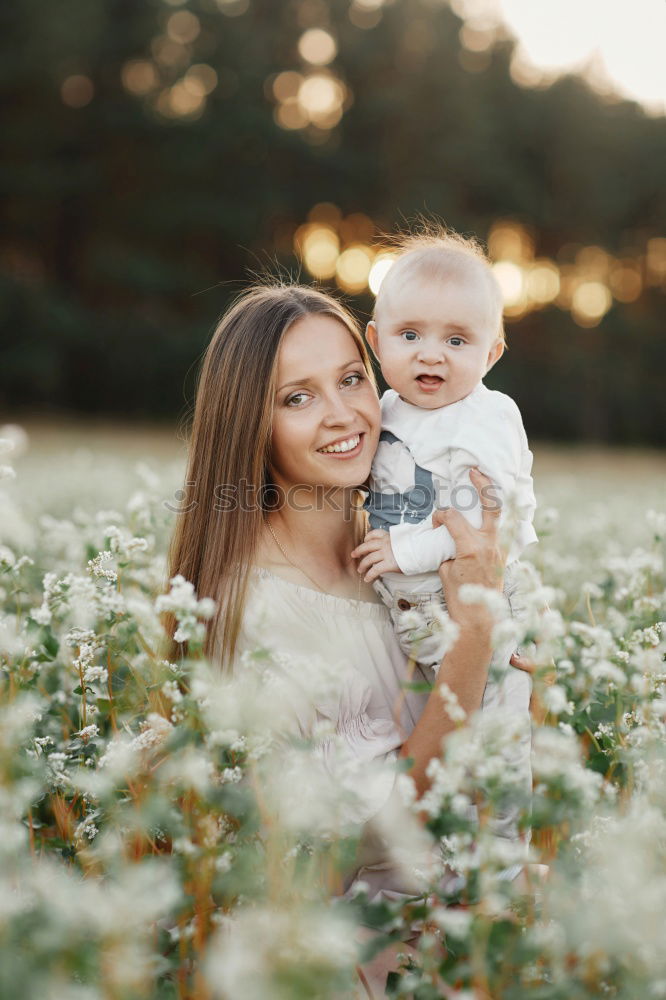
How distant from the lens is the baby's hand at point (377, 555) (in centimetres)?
297

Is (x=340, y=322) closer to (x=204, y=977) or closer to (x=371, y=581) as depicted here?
(x=371, y=581)

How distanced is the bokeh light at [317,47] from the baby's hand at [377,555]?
3114 centimetres

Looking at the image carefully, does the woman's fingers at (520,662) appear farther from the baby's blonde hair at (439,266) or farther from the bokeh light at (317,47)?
the bokeh light at (317,47)

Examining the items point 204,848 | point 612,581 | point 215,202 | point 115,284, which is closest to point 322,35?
point 215,202

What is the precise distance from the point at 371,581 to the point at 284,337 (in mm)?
816

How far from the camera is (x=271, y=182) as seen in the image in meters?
29.9

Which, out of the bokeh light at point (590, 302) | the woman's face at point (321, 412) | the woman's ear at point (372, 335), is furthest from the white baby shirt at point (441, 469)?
the bokeh light at point (590, 302)

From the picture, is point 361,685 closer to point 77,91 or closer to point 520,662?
point 520,662

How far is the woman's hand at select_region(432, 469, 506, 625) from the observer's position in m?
2.77

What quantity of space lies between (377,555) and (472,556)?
325 millimetres

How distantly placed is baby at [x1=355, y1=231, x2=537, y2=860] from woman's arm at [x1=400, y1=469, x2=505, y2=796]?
0.07 m

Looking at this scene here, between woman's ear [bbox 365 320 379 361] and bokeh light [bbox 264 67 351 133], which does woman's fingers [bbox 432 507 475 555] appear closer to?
woman's ear [bbox 365 320 379 361]

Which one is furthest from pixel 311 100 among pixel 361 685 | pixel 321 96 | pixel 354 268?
pixel 361 685

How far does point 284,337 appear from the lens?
3104 mm
